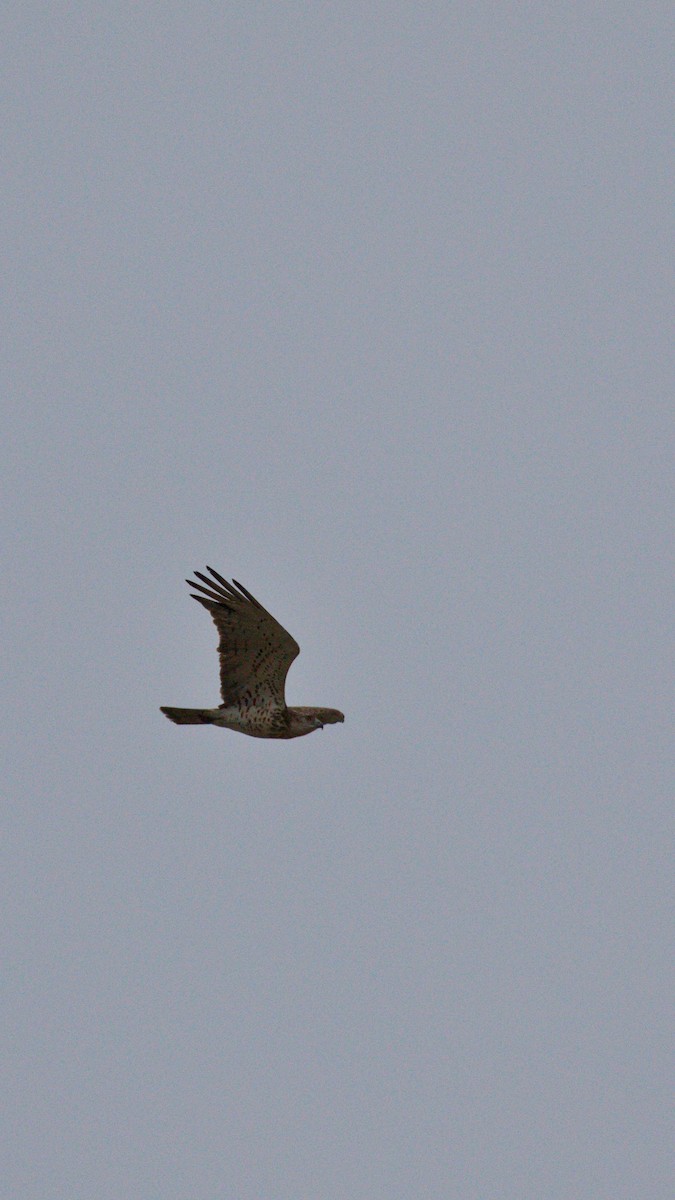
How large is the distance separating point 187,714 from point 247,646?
125 centimetres

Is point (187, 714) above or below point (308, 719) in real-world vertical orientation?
below

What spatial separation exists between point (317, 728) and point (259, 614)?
2.16m

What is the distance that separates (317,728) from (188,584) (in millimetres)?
2755

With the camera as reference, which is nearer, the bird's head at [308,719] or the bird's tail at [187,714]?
the bird's tail at [187,714]

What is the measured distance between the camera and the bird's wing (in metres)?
30.0

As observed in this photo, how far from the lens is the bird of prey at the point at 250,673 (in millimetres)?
30000

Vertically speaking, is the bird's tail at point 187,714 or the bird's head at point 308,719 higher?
the bird's head at point 308,719

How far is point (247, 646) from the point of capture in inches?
1201

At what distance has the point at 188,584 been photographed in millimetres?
30062

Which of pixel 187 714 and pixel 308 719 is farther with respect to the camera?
pixel 308 719

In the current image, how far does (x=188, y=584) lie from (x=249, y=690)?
1728 millimetres

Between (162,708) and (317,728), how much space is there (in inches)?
79.2

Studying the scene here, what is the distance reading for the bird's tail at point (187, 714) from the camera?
30938 millimetres

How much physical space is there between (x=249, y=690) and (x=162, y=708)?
3.65ft
